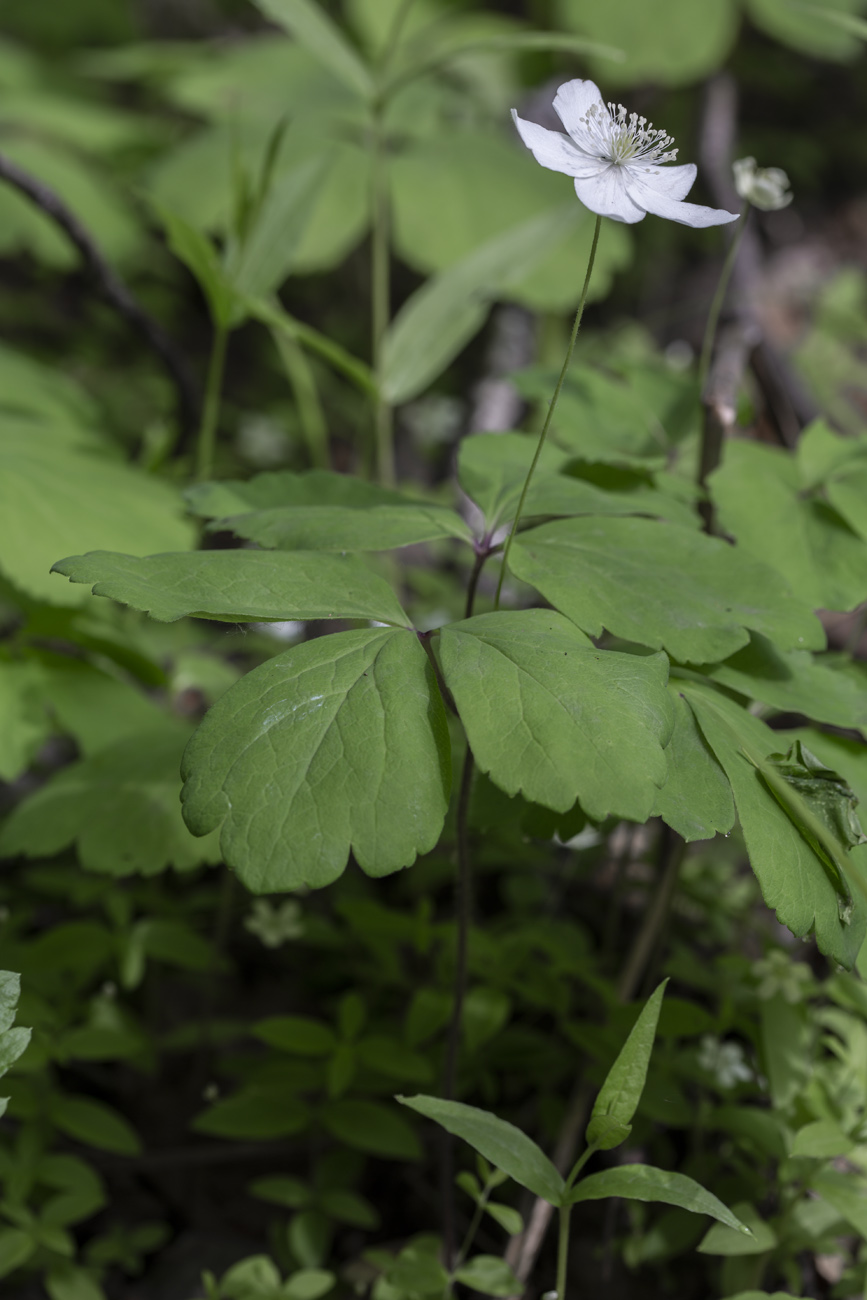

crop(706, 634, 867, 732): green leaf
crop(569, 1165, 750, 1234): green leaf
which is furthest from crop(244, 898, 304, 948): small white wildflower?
crop(706, 634, 867, 732): green leaf

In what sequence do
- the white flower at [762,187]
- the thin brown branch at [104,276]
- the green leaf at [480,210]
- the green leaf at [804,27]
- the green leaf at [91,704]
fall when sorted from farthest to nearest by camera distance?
the green leaf at [804,27], the green leaf at [480,210], the thin brown branch at [104,276], the green leaf at [91,704], the white flower at [762,187]

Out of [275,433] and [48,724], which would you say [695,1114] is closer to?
[48,724]

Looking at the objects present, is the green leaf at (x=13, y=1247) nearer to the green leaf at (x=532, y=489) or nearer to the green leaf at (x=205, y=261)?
the green leaf at (x=532, y=489)

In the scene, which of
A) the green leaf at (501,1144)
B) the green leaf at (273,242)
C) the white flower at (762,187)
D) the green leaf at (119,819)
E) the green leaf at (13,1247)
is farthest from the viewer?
the green leaf at (273,242)

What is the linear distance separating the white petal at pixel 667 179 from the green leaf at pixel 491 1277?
103cm

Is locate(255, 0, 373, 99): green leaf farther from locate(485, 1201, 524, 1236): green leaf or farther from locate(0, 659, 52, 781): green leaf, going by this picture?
locate(485, 1201, 524, 1236): green leaf

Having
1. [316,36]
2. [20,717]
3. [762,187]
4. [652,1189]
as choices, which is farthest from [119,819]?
[316,36]

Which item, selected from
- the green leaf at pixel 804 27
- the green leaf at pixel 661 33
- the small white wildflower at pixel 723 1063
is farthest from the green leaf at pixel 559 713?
the green leaf at pixel 804 27

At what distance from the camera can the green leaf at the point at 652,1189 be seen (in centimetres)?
73

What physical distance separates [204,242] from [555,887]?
3.77 ft

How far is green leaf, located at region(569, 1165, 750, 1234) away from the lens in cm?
73

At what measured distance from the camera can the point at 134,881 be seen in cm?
160

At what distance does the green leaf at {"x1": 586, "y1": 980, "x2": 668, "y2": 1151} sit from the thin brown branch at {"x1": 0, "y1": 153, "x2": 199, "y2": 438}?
1832mm

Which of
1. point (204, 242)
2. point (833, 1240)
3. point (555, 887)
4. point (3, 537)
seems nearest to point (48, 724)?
point (3, 537)
